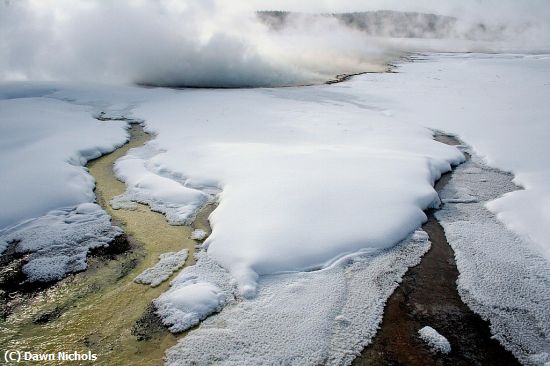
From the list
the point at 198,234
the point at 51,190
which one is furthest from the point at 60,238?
the point at 198,234

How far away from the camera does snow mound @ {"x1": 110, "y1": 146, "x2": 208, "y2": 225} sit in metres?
4.59

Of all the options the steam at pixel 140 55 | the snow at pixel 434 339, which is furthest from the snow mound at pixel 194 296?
the steam at pixel 140 55

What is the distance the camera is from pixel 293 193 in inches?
175

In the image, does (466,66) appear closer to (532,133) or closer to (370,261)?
(532,133)

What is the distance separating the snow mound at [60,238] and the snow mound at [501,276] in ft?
12.2

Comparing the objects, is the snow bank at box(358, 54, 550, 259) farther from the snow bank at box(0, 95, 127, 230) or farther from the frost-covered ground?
the snow bank at box(0, 95, 127, 230)

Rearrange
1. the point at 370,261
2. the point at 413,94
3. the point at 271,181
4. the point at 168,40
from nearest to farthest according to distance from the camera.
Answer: the point at 370,261 < the point at 271,181 < the point at 413,94 < the point at 168,40

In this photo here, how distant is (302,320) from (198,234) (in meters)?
1.72

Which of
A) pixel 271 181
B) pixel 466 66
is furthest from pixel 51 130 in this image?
pixel 466 66

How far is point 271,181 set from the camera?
481 cm

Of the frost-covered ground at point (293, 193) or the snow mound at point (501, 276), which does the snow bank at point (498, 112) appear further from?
the snow mound at point (501, 276)

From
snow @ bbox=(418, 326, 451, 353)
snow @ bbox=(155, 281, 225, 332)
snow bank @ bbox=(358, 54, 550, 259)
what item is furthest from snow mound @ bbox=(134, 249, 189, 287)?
snow bank @ bbox=(358, 54, 550, 259)

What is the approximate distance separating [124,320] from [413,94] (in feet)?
34.7

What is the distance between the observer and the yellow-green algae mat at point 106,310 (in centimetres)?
269
